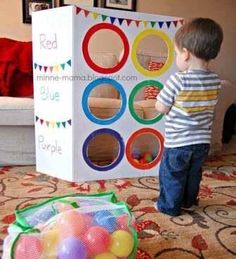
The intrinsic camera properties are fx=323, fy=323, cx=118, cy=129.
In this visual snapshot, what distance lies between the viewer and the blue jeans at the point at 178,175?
4.03ft

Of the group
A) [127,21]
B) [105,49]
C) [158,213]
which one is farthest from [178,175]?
[105,49]

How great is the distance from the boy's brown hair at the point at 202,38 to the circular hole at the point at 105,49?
1.38 feet

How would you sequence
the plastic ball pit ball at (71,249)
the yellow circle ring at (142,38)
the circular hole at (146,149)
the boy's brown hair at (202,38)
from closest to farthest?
the plastic ball pit ball at (71,249)
the boy's brown hair at (202,38)
the yellow circle ring at (142,38)
the circular hole at (146,149)

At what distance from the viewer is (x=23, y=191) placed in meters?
1.42

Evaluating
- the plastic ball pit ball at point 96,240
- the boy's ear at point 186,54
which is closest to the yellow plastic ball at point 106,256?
the plastic ball pit ball at point 96,240

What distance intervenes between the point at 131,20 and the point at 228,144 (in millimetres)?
1425

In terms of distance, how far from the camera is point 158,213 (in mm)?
1266

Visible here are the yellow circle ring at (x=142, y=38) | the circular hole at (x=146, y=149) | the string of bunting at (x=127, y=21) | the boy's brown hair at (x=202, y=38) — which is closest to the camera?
the boy's brown hair at (x=202, y=38)

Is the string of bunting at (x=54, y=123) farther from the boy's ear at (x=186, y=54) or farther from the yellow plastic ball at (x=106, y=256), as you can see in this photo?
the yellow plastic ball at (x=106, y=256)

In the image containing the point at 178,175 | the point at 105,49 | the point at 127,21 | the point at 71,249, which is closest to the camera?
the point at 71,249

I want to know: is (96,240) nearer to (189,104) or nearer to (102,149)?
(189,104)

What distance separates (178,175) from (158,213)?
170 millimetres

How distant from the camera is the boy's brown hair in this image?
1145 mm

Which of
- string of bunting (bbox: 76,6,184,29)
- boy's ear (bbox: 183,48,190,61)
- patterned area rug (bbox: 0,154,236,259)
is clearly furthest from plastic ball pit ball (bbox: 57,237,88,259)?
string of bunting (bbox: 76,6,184,29)
